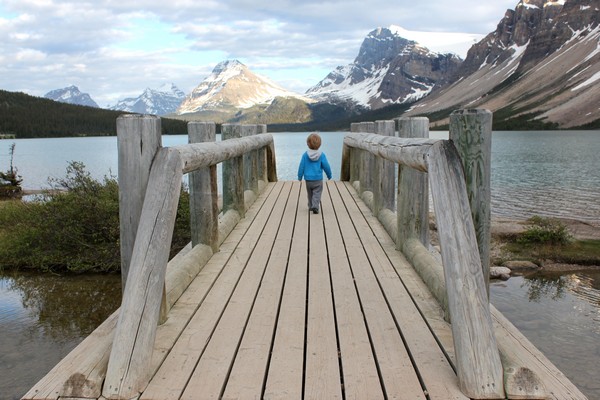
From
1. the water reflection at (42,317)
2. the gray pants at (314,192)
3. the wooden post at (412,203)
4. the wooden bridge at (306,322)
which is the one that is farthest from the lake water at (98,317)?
the gray pants at (314,192)

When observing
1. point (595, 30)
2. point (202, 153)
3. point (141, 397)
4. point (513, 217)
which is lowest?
point (513, 217)

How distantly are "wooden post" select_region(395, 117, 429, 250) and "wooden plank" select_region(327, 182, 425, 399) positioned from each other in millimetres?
522

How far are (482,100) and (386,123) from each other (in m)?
170

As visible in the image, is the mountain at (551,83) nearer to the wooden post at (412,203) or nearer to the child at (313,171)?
the child at (313,171)

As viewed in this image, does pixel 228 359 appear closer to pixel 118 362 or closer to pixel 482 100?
pixel 118 362

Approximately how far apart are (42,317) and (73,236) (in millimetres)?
2540

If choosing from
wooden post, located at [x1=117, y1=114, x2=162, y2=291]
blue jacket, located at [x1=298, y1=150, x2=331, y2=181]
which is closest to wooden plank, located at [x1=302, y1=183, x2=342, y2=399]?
wooden post, located at [x1=117, y1=114, x2=162, y2=291]

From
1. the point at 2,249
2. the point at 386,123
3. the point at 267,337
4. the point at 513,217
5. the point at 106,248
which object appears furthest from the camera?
the point at 513,217

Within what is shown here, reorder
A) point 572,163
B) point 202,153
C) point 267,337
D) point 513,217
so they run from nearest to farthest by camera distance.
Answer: point 267,337 < point 202,153 < point 513,217 < point 572,163

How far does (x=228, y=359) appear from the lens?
299 centimetres

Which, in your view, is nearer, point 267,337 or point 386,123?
point 267,337

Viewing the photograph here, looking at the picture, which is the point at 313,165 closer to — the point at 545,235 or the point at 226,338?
the point at 226,338

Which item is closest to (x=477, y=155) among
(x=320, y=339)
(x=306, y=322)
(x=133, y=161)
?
(x=320, y=339)

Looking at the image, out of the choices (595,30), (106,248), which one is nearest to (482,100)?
(595,30)
